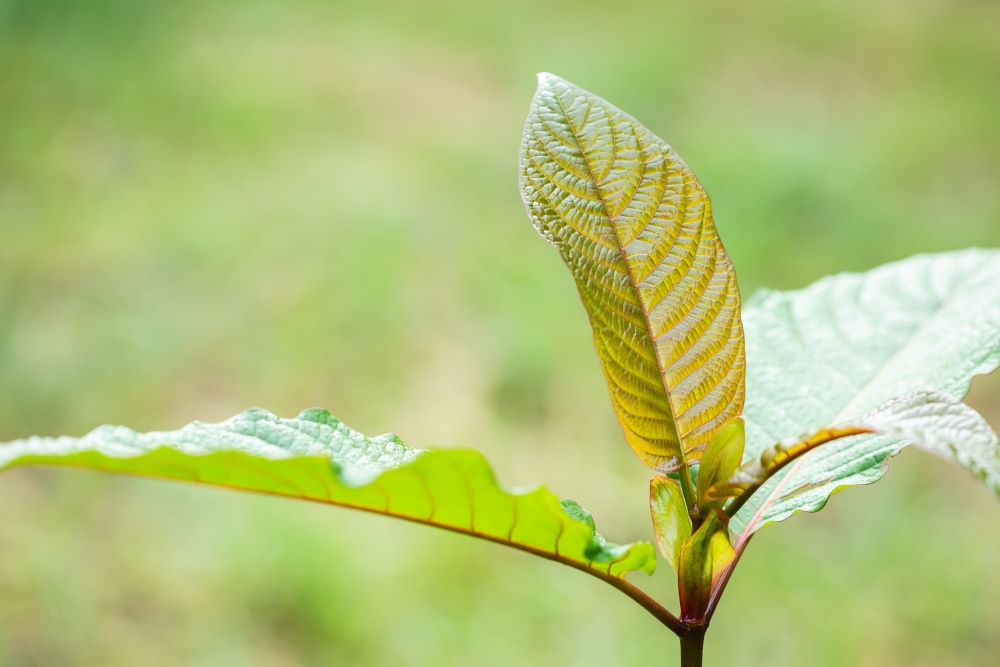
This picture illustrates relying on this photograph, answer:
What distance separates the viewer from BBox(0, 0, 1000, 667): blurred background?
7.72 feet

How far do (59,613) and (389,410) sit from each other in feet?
3.33

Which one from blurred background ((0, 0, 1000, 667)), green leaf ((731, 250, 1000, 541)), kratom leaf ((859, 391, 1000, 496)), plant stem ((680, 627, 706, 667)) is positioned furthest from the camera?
blurred background ((0, 0, 1000, 667))

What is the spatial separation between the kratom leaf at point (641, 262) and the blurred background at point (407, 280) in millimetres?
1673

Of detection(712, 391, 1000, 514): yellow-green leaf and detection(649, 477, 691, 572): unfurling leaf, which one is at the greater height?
detection(712, 391, 1000, 514): yellow-green leaf

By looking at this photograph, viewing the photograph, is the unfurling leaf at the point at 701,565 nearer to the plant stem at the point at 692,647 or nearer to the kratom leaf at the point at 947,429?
the plant stem at the point at 692,647

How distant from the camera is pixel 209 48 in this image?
4688 millimetres

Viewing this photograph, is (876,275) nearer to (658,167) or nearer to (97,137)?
(658,167)

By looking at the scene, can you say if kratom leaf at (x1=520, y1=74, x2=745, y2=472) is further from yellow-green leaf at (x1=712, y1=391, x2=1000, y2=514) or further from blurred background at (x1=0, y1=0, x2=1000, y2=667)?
blurred background at (x1=0, y1=0, x2=1000, y2=667)

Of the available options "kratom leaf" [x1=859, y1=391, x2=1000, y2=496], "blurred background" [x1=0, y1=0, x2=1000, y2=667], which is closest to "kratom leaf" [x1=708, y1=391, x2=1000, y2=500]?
"kratom leaf" [x1=859, y1=391, x2=1000, y2=496]

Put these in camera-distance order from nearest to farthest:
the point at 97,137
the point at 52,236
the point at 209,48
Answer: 1. the point at 52,236
2. the point at 97,137
3. the point at 209,48

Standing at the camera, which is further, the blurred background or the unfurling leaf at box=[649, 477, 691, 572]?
the blurred background

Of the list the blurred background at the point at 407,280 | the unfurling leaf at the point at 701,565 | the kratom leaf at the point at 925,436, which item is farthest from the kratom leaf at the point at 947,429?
the blurred background at the point at 407,280

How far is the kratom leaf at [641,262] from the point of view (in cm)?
67

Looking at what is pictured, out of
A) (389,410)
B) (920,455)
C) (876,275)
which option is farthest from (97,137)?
(876,275)
